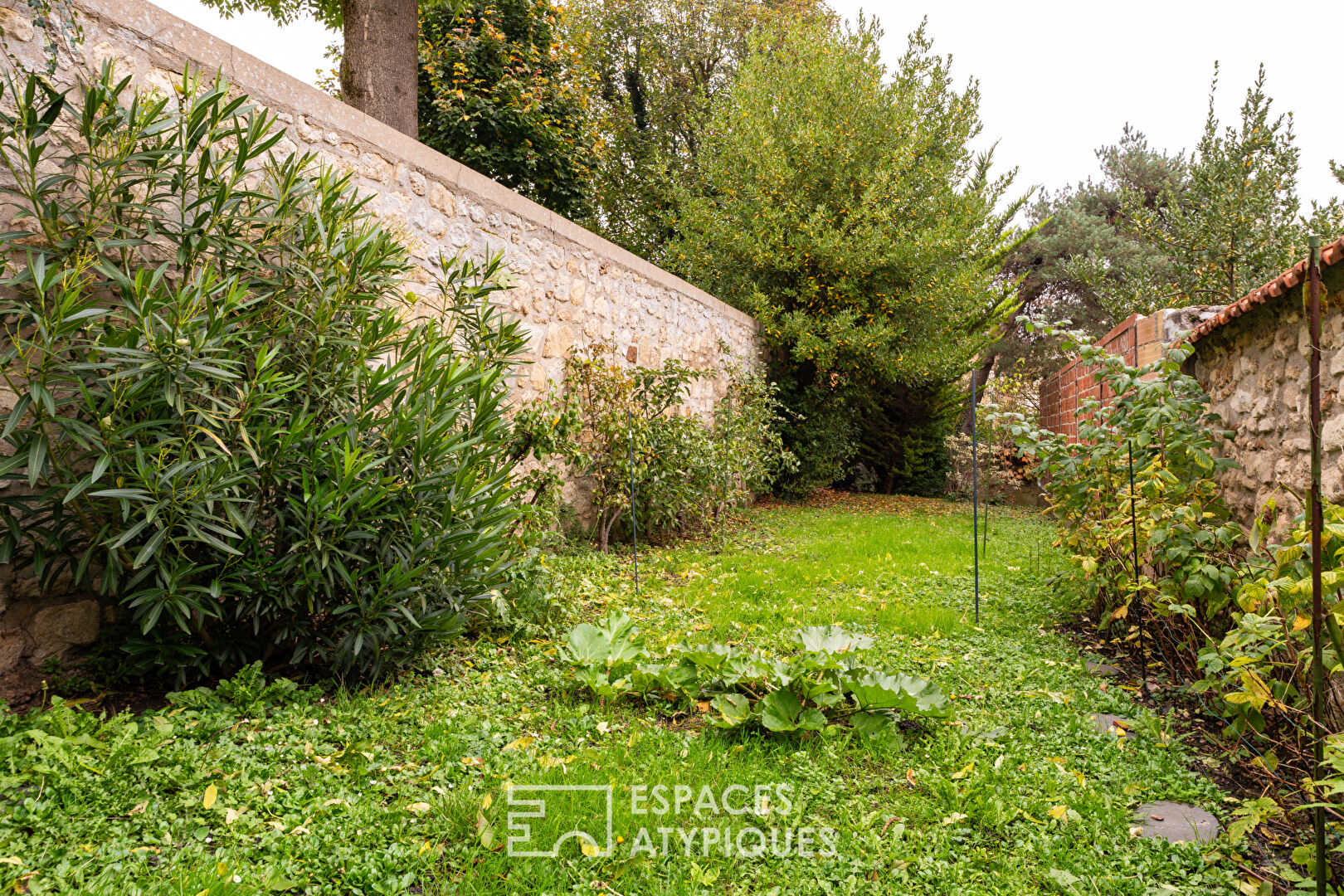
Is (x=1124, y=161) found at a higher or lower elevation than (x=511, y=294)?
higher

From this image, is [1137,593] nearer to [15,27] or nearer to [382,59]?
[15,27]

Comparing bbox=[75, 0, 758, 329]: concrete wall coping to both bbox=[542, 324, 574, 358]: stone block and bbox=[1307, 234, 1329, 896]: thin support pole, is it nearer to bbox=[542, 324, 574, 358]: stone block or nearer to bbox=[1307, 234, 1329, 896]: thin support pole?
bbox=[542, 324, 574, 358]: stone block

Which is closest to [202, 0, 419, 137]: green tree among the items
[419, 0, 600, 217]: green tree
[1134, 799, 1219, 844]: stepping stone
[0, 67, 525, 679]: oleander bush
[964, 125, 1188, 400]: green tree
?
[419, 0, 600, 217]: green tree

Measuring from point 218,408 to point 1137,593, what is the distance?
390 centimetres

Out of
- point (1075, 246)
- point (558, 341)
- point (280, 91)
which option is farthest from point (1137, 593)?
point (1075, 246)

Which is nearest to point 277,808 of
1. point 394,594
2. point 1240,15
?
point 394,594

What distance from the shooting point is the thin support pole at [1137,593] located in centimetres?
313

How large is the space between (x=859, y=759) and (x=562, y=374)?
3.59 metres

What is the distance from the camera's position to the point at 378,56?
6121 mm

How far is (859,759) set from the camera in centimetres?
235

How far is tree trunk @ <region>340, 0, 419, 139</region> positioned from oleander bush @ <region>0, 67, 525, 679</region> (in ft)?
12.1

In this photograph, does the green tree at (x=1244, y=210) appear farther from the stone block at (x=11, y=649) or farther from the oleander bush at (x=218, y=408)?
the stone block at (x=11, y=649)

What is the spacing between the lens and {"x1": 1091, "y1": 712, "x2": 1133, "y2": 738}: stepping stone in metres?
2.57

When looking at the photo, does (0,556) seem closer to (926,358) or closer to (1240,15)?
(1240,15)
